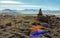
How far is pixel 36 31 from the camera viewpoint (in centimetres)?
283

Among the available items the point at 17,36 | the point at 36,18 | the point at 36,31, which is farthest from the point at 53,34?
the point at 36,31

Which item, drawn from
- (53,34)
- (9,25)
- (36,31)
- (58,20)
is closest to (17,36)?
(9,25)

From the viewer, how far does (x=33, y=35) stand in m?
2.65

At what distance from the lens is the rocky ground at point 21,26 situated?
4.84m

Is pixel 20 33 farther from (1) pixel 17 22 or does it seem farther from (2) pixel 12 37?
(1) pixel 17 22

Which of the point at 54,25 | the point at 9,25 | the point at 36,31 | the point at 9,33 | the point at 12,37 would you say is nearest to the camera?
the point at 36,31

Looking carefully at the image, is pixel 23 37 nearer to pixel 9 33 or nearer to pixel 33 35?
pixel 9 33

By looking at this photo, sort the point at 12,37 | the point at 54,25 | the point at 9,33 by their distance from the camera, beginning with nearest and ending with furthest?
the point at 12,37
the point at 9,33
the point at 54,25

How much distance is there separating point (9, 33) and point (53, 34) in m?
1.36

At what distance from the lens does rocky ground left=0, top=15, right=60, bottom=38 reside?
4844 millimetres

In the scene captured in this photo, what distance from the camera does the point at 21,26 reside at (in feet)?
18.7

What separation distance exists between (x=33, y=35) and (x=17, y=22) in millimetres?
3404

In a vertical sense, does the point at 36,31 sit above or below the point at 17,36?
above

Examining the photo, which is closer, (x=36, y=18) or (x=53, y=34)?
(x=53, y=34)
